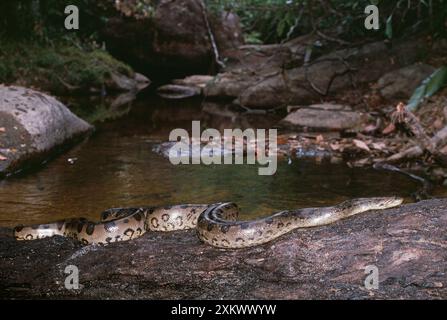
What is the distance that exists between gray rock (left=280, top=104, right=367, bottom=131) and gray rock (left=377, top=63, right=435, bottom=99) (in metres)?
1.27

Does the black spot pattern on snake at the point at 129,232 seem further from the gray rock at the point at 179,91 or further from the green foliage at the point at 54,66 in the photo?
the gray rock at the point at 179,91

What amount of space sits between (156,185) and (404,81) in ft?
27.4

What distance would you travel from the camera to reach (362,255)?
4.36 metres

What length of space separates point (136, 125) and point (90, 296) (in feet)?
34.0

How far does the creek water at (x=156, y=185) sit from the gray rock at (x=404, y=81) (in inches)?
204

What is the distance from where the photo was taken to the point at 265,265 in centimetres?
450

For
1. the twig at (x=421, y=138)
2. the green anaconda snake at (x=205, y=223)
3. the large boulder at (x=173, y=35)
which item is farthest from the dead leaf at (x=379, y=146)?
the large boulder at (x=173, y=35)

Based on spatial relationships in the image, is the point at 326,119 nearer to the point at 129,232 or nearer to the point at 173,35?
the point at 129,232

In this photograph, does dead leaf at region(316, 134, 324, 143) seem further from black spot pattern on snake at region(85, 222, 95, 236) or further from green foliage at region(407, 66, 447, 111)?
black spot pattern on snake at region(85, 222, 95, 236)

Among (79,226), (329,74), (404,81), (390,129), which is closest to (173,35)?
(329,74)

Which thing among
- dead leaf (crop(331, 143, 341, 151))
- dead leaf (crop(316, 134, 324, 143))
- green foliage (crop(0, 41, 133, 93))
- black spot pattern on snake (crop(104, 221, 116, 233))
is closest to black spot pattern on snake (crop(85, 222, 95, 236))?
black spot pattern on snake (crop(104, 221, 116, 233))

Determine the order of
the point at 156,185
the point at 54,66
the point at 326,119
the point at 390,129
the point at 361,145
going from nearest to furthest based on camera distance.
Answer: the point at 156,185 → the point at 361,145 → the point at 390,129 → the point at 326,119 → the point at 54,66

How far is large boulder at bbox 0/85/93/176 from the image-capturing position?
30.0 feet

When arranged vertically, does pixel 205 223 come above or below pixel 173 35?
below
